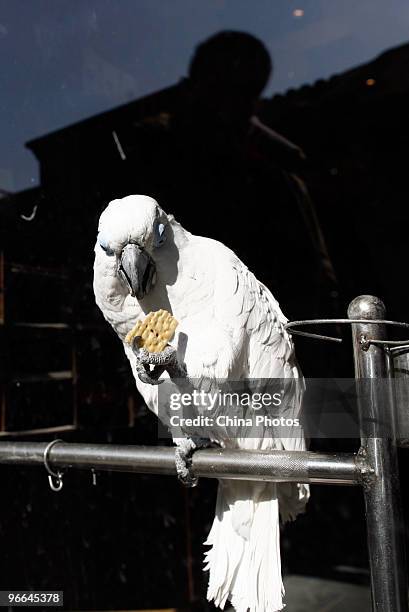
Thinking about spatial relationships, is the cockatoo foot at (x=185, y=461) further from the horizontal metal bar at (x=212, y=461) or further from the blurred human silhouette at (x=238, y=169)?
the blurred human silhouette at (x=238, y=169)

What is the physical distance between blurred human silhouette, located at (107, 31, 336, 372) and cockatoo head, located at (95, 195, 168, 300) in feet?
1.00

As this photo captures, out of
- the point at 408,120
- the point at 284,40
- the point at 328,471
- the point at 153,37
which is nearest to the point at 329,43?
the point at 284,40

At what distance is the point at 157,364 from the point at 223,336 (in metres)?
0.12

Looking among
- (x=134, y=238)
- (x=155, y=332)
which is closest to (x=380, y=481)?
(x=155, y=332)

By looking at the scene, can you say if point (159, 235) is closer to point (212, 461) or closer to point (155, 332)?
point (155, 332)

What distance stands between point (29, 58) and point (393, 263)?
0.98 m

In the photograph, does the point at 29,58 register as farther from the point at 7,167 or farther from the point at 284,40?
the point at 284,40

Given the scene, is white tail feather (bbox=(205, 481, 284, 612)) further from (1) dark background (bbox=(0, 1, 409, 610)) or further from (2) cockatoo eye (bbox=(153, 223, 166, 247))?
(2) cockatoo eye (bbox=(153, 223, 166, 247))

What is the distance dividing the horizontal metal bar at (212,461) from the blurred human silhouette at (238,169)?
1.48 ft

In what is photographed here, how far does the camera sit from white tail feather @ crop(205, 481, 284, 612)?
2.68 feet

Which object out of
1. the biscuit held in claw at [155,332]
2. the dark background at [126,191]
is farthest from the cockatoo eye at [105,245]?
the dark background at [126,191]

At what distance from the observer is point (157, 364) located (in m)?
0.74

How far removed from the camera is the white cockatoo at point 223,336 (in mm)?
801

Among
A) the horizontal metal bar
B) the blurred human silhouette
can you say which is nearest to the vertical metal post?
the horizontal metal bar
